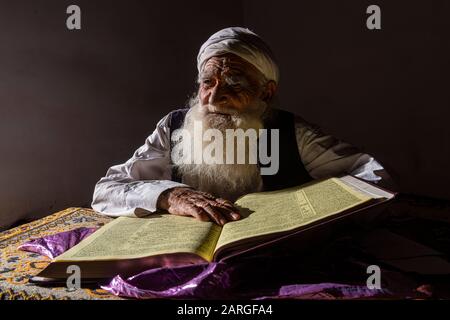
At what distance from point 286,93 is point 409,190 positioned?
0.98 m

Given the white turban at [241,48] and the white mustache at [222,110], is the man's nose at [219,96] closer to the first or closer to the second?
the white mustache at [222,110]

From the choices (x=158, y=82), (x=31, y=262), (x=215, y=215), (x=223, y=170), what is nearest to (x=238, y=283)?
(x=215, y=215)

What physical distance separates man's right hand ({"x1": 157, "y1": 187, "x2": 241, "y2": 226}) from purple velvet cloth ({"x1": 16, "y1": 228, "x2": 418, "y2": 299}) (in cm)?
18

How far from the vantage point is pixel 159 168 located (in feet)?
5.33

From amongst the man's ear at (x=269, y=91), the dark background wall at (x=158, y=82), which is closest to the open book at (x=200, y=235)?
the man's ear at (x=269, y=91)

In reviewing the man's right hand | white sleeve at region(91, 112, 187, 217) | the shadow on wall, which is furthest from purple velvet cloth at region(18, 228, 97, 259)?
the shadow on wall

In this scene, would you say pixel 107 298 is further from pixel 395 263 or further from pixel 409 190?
pixel 409 190

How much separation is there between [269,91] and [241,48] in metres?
0.22

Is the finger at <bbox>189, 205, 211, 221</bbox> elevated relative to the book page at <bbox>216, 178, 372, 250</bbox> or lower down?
lower down

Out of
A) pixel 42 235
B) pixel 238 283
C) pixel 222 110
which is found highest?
pixel 222 110

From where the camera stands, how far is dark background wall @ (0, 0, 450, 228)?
2334 millimetres

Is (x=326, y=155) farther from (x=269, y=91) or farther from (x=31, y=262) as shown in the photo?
(x=31, y=262)

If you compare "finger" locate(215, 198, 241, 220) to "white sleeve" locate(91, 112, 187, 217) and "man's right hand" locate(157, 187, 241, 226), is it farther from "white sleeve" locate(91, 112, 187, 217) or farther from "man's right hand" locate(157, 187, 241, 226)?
"white sleeve" locate(91, 112, 187, 217)

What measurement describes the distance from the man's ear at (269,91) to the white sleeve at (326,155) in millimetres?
144
